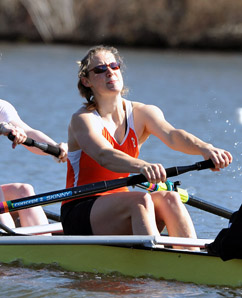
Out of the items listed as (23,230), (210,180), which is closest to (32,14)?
(210,180)

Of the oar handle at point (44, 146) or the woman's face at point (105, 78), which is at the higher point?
the woman's face at point (105, 78)

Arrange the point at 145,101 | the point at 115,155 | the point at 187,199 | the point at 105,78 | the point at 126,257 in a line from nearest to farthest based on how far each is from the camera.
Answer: the point at 115,155
the point at 126,257
the point at 105,78
the point at 187,199
the point at 145,101

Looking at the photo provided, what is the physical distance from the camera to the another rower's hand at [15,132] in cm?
561

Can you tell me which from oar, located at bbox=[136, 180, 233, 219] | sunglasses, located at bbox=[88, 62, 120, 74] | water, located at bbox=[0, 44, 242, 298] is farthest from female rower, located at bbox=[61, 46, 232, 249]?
oar, located at bbox=[136, 180, 233, 219]

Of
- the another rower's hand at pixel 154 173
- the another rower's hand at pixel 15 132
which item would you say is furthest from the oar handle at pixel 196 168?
the another rower's hand at pixel 15 132

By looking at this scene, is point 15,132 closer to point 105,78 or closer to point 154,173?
point 105,78

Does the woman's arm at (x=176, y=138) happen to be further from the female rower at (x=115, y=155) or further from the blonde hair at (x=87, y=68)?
the blonde hair at (x=87, y=68)

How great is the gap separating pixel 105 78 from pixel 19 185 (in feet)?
3.87

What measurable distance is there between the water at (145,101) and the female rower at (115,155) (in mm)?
396

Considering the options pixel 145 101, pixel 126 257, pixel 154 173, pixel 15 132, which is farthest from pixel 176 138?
pixel 145 101

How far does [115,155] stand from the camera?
4.84 meters

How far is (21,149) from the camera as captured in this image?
417 inches

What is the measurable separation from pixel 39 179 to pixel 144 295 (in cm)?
426

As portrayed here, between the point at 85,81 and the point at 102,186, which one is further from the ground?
the point at 85,81
